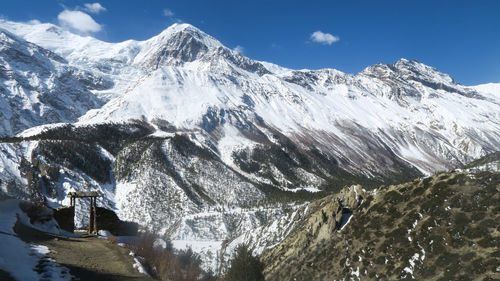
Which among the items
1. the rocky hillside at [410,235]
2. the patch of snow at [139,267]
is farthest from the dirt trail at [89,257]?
the rocky hillside at [410,235]

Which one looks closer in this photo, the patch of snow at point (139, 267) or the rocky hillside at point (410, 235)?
the patch of snow at point (139, 267)

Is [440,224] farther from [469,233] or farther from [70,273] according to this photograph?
[70,273]

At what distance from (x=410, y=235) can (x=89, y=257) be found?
38695 mm

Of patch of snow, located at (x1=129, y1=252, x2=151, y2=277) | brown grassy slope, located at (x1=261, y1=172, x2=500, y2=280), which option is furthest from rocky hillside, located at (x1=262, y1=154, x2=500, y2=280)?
patch of snow, located at (x1=129, y1=252, x2=151, y2=277)

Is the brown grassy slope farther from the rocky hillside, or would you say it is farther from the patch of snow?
the patch of snow

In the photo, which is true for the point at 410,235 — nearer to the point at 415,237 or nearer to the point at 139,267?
the point at 415,237

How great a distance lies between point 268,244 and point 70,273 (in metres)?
104

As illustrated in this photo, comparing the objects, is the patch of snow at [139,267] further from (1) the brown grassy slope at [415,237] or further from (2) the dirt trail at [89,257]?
(1) the brown grassy slope at [415,237]

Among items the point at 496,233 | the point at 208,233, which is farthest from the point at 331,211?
the point at 208,233

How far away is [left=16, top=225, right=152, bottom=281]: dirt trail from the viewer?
24.6 m

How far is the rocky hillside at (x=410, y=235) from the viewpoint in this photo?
131 feet

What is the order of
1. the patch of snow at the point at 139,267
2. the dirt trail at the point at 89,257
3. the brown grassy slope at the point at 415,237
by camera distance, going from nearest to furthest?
the dirt trail at the point at 89,257
the patch of snow at the point at 139,267
the brown grassy slope at the point at 415,237

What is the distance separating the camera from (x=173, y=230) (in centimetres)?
18650

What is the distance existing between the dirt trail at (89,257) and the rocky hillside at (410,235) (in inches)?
1197
